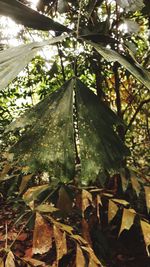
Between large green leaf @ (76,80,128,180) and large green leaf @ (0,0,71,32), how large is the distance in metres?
0.17

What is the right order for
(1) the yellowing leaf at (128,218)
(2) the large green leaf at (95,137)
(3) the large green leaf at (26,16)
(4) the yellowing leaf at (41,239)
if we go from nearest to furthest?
(2) the large green leaf at (95,137), (3) the large green leaf at (26,16), (4) the yellowing leaf at (41,239), (1) the yellowing leaf at (128,218)

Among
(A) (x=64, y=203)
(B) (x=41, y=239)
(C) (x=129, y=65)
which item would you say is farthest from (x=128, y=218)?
(C) (x=129, y=65)

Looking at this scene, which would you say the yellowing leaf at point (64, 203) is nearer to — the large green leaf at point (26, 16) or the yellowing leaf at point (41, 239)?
the yellowing leaf at point (41, 239)

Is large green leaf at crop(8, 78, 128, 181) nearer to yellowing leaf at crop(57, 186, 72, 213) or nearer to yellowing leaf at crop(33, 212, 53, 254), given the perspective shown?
yellowing leaf at crop(33, 212, 53, 254)

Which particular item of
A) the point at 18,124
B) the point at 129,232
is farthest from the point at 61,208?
the point at 129,232

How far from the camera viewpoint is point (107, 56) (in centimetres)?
60

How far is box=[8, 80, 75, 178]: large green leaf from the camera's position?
54 centimetres

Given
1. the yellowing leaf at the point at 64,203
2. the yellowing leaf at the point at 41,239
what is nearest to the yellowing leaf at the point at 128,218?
the yellowing leaf at the point at 64,203

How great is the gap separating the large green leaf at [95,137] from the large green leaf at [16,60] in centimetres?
10

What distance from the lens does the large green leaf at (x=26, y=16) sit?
665 mm

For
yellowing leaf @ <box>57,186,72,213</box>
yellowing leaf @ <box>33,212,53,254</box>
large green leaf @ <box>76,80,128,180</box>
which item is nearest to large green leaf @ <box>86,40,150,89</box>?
large green leaf @ <box>76,80,128,180</box>

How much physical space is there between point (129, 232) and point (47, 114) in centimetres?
155

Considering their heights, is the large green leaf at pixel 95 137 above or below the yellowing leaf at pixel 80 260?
above

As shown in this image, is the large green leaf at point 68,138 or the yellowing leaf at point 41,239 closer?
the large green leaf at point 68,138
